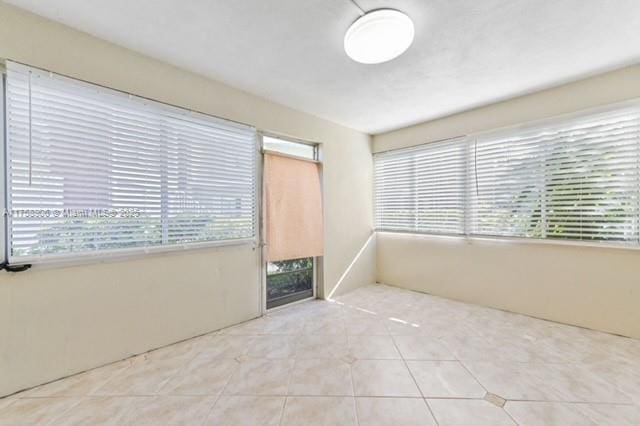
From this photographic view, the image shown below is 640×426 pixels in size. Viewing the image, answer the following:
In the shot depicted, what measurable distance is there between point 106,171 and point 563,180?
14.1 feet

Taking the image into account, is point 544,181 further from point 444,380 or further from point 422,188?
point 444,380

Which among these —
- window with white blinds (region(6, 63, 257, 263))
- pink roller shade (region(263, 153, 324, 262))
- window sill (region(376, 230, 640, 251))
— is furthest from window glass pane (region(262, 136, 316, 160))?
window sill (region(376, 230, 640, 251))

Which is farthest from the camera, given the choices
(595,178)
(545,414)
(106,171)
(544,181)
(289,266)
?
(289,266)

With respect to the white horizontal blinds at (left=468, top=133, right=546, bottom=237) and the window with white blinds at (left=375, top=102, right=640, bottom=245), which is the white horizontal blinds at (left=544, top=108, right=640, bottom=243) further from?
the white horizontal blinds at (left=468, top=133, right=546, bottom=237)

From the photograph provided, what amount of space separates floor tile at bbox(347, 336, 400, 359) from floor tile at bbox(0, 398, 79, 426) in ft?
6.31

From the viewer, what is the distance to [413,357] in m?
2.06

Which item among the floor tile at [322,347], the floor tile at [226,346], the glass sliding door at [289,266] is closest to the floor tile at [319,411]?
→ the floor tile at [322,347]

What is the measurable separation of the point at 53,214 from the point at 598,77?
483 centimetres

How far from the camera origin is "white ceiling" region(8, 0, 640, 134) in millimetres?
1612

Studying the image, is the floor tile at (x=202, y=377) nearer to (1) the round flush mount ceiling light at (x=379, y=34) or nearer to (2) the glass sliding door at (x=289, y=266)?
(2) the glass sliding door at (x=289, y=266)

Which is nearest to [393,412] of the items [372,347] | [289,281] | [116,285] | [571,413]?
[372,347]

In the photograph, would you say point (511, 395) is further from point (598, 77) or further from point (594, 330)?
point (598, 77)

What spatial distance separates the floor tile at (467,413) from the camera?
55.6 inches

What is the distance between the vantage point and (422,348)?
2199mm
